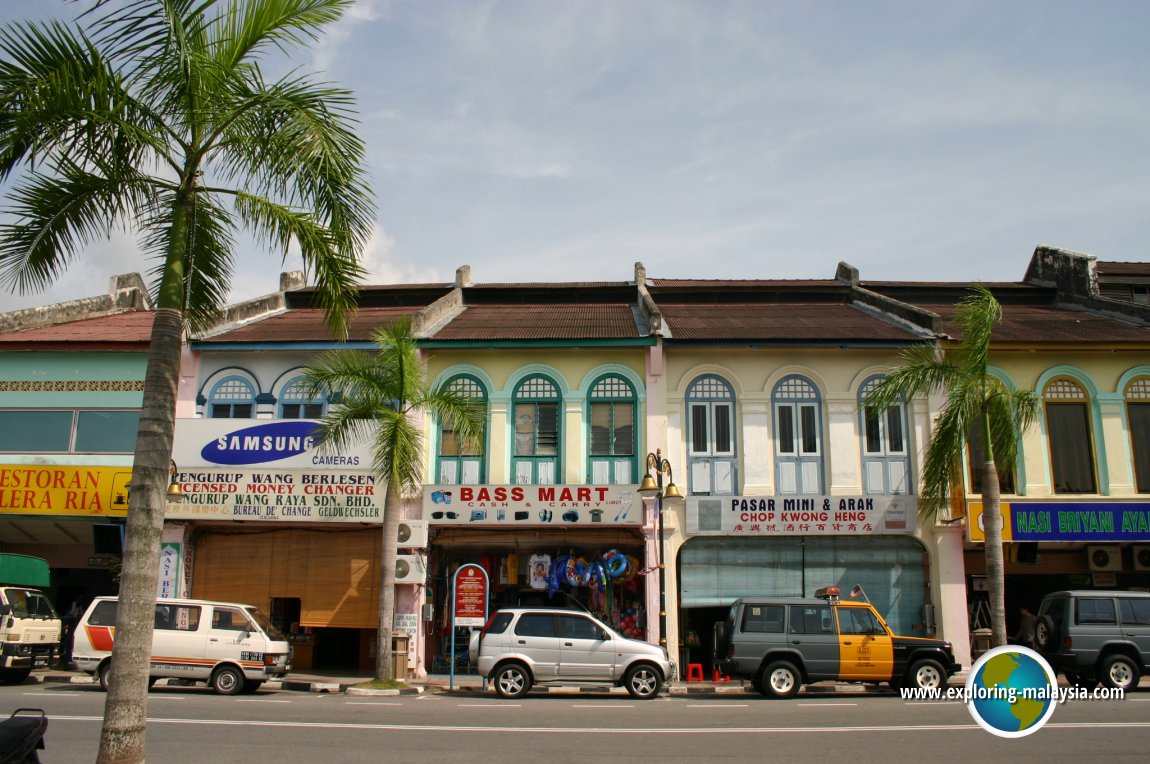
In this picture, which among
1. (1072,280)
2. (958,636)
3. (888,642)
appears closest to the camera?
(888,642)

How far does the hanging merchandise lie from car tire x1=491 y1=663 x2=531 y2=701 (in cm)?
485

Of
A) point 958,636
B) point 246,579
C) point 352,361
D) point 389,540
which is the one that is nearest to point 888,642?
point 958,636

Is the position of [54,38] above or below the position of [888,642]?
above

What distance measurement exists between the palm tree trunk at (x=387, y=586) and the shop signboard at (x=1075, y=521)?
1238 centimetres

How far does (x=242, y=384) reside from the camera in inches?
889

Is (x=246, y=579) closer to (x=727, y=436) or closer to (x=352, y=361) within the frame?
(x=352, y=361)

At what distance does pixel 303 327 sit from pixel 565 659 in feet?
39.0

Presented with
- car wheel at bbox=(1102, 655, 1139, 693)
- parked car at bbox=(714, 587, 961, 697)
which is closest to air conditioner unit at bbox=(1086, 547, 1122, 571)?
car wheel at bbox=(1102, 655, 1139, 693)

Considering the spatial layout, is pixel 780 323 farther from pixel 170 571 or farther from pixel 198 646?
pixel 170 571

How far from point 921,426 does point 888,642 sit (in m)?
6.65

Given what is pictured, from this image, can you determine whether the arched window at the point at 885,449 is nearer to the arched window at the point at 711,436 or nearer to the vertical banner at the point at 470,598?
the arched window at the point at 711,436

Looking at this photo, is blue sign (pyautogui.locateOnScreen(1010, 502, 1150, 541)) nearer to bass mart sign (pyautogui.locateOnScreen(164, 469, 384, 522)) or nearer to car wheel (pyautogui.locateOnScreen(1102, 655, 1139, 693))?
car wheel (pyautogui.locateOnScreen(1102, 655, 1139, 693))

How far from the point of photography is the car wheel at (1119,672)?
16.6 m

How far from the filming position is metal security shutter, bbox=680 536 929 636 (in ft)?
69.4
